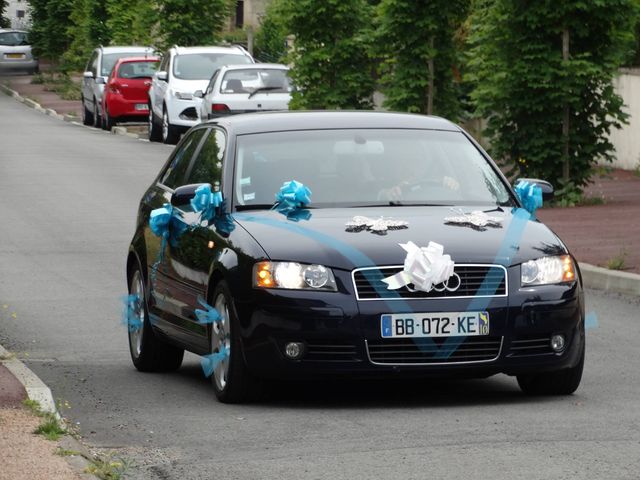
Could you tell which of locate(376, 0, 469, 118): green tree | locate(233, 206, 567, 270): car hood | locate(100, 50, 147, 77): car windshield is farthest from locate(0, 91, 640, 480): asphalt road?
locate(100, 50, 147, 77): car windshield

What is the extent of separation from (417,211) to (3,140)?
2923cm

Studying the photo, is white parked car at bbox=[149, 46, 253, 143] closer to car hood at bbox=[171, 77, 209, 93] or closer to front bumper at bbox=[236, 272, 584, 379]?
car hood at bbox=[171, 77, 209, 93]

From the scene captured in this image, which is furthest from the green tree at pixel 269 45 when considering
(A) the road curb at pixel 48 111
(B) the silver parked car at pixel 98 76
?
(A) the road curb at pixel 48 111

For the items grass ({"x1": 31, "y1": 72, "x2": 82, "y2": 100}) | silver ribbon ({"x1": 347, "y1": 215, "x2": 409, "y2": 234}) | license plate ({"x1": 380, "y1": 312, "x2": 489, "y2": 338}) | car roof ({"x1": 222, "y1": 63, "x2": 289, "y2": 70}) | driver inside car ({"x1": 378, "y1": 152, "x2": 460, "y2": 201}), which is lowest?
grass ({"x1": 31, "y1": 72, "x2": 82, "y2": 100})

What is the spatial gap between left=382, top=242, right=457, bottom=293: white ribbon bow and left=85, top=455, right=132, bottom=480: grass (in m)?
1.78

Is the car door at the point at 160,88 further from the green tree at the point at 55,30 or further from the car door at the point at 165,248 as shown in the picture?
the green tree at the point at 55,30

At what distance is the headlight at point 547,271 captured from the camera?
922 centimetres

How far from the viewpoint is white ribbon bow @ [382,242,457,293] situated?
8.91 metres

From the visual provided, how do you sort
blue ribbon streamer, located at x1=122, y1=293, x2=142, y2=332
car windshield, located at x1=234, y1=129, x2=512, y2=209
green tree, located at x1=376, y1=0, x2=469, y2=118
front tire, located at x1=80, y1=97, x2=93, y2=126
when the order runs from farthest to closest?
1. front tire, located at x1=80, y1=97, x2=93, y2=126
2. green tree, located at x1=376, y1=0, x2=469, y2=118
3. blue ribbon streamer, located at x1=122, y1=293, x2=142, y2=332
4. car windshield, located at x1=234, y1=129, x2=512, y2=209

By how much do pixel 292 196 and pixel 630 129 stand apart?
20.3 m

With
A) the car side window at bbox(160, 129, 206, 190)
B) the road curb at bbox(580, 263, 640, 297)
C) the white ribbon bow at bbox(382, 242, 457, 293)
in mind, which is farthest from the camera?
the road curb at bbox(580, 263, 640, 297)

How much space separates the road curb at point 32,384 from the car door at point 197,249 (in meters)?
0.89

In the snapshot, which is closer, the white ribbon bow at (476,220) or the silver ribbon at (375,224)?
the silver ribbon at (375,224)

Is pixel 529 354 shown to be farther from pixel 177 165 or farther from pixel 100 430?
pixel 177 165
